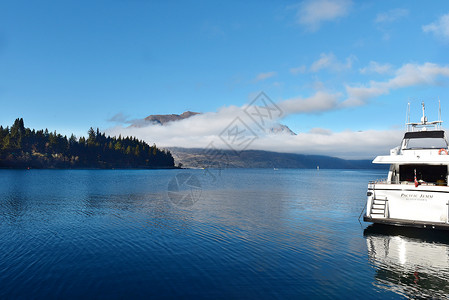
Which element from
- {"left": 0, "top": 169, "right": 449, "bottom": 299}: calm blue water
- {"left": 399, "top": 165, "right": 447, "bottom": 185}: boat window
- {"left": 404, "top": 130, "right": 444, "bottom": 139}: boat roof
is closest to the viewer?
{"left": 0, "top": 169, "right": 449, "bottom": 299}: calm blue water

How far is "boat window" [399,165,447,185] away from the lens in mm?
30922

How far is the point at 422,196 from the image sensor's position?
25.7 m

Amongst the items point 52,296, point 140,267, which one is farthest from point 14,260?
point 140,267

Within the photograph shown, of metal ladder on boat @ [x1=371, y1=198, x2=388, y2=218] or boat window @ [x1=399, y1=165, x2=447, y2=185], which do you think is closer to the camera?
metal ladder on boat @ [x1=371, y1=198, x2=388, y2=218]

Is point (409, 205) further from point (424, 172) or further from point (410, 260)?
point (410, 260)

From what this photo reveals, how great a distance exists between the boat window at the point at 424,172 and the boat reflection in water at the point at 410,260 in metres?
5.86

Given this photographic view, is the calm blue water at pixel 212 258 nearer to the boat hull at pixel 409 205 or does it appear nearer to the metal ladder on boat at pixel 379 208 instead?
the boat hull at pixel 409 205

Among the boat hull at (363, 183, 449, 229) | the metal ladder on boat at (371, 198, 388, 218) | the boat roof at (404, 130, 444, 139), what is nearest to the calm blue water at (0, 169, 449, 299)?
the boat hull at (363, 183, 449, 229)

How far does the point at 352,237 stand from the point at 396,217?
4.93 m

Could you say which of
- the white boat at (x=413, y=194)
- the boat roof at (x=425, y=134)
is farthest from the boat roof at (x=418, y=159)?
the boat roof at (x=425, y=134)

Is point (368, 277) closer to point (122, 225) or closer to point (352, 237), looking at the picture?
point (352, 237)

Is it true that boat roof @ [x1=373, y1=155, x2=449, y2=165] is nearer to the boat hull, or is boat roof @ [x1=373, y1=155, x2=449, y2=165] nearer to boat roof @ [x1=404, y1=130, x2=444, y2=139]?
the boat hull

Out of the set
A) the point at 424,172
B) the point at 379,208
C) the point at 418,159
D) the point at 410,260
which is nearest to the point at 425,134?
the point at 424,172

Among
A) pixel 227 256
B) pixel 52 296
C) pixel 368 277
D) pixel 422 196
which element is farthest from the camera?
pixel 422 196
